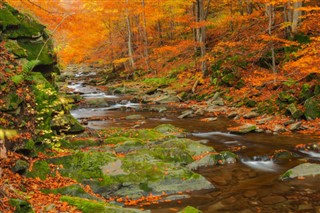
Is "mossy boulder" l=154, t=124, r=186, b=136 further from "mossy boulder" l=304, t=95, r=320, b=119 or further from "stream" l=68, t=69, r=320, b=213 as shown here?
"mossy boulder" l=304, t=95, r=320, b=119

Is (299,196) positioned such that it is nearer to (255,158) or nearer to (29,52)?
(255,158)

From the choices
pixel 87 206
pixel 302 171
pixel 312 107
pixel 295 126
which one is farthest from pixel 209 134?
pixel 87 206

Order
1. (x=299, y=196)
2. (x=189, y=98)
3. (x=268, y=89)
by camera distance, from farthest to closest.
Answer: (x=189, y=98) → (x=268, y=89) → (x=299, y=196)

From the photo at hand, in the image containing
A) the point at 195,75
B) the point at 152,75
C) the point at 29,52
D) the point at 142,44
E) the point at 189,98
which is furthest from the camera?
the point at 142,44

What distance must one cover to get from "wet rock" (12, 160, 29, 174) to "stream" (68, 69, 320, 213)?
3065 millimetres

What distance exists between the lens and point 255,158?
10172 mm

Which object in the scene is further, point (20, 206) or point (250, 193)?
point (250, 193)

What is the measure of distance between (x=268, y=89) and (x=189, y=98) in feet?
20.2

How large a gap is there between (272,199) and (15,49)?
8561mm

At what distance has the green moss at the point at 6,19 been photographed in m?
10.1

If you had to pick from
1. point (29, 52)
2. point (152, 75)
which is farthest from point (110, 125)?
point (152, 75)

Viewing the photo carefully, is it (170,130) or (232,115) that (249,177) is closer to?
(170,130)

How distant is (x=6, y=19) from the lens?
1014cm

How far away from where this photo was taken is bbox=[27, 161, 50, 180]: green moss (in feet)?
24.4
